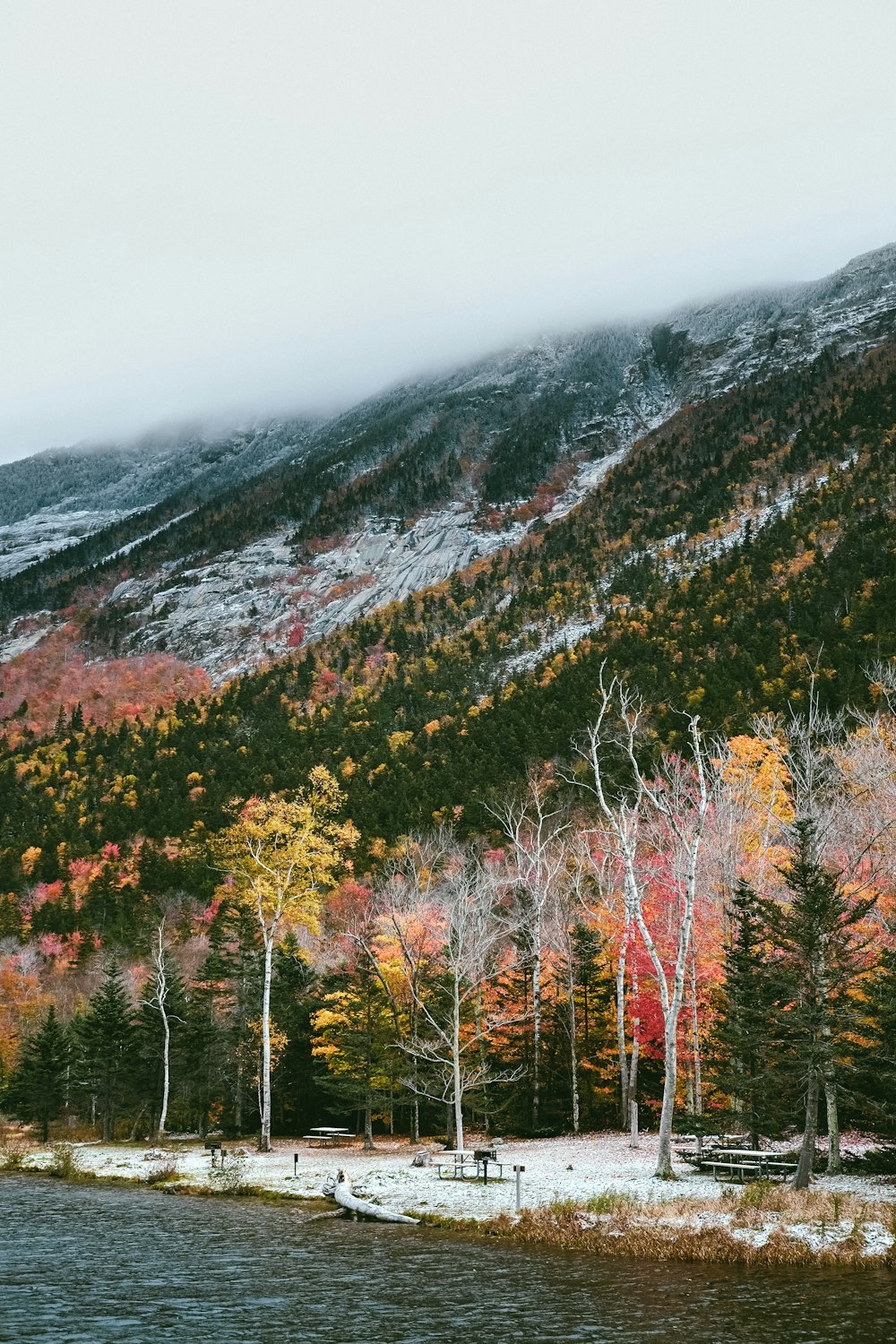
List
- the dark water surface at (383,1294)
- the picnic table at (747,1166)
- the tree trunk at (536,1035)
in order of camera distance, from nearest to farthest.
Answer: the dark water surface at (383,1294) < the picnic table at (747,1166) < the tree trunk at (536,1035)

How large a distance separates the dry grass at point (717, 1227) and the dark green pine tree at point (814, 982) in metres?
2.26

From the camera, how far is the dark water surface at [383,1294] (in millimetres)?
14781

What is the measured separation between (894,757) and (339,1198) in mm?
28665

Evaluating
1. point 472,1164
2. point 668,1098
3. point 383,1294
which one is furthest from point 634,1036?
point 383,1294

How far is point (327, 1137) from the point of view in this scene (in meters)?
49.6

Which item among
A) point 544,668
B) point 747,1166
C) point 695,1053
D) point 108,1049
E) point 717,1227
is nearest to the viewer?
point 717,1227

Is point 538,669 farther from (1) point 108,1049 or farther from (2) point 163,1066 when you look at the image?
(1) point 108,1049

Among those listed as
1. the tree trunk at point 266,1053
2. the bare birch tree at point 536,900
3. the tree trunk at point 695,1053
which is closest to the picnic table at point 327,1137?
the tree trunk at point 266,1053

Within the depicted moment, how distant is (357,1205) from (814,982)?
14.6 metres

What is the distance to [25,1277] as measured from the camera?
62.4 ft

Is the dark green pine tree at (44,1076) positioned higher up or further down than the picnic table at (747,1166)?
further down

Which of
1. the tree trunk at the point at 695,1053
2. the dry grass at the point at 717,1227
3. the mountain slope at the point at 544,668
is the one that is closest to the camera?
the dry grass at the point at 717,1227

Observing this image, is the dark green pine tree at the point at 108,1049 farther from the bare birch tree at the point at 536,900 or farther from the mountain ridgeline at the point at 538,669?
the mountain ridgeline at the point at 538,669

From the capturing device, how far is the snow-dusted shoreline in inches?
822
